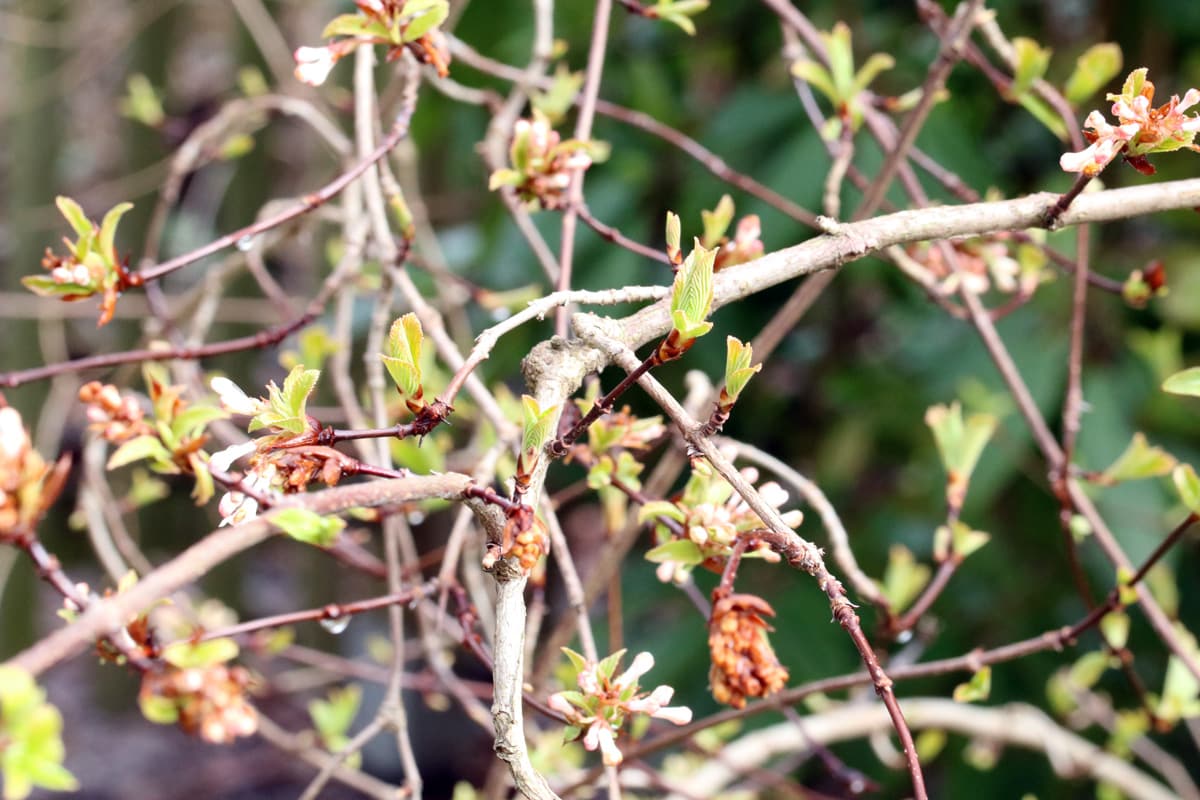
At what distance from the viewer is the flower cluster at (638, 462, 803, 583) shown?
1.32 feet

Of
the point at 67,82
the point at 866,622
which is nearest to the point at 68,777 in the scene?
the point at 866,622

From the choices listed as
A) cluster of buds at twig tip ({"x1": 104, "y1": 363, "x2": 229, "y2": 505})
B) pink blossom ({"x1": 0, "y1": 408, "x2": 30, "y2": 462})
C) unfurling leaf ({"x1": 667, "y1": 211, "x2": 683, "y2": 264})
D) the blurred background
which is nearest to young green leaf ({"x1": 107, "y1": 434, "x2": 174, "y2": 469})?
cluster of buds at twig tip ({"x1": 104, "y1": 363, "x2": 229, "y2": 505})

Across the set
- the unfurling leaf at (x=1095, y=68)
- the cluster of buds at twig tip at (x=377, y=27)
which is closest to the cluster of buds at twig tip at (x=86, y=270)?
the cluster of buds at twig tip at (x=377, y=27)

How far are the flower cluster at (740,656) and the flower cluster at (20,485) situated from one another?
0.24 m

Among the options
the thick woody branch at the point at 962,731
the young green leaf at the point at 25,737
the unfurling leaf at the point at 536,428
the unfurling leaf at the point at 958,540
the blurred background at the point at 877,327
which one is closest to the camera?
the young green leaf at the point at 25,737

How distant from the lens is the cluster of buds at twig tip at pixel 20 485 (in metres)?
0.28

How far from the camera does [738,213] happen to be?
3.65 ft

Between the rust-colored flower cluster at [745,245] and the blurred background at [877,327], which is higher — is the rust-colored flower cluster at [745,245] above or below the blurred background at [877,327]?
below

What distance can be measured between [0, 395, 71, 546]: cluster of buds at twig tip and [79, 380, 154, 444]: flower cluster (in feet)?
0.53

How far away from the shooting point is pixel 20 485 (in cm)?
28

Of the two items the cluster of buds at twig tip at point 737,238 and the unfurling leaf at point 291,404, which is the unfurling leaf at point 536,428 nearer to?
the unfurling leaf at point 291,404

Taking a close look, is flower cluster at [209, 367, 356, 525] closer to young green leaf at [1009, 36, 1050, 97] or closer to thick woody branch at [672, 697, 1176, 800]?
young green leaf at [1009, 36, 1050, 97]

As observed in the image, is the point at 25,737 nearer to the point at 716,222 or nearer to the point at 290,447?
the point at 290,447

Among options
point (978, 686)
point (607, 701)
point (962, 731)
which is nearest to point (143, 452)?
point (607, 701)
